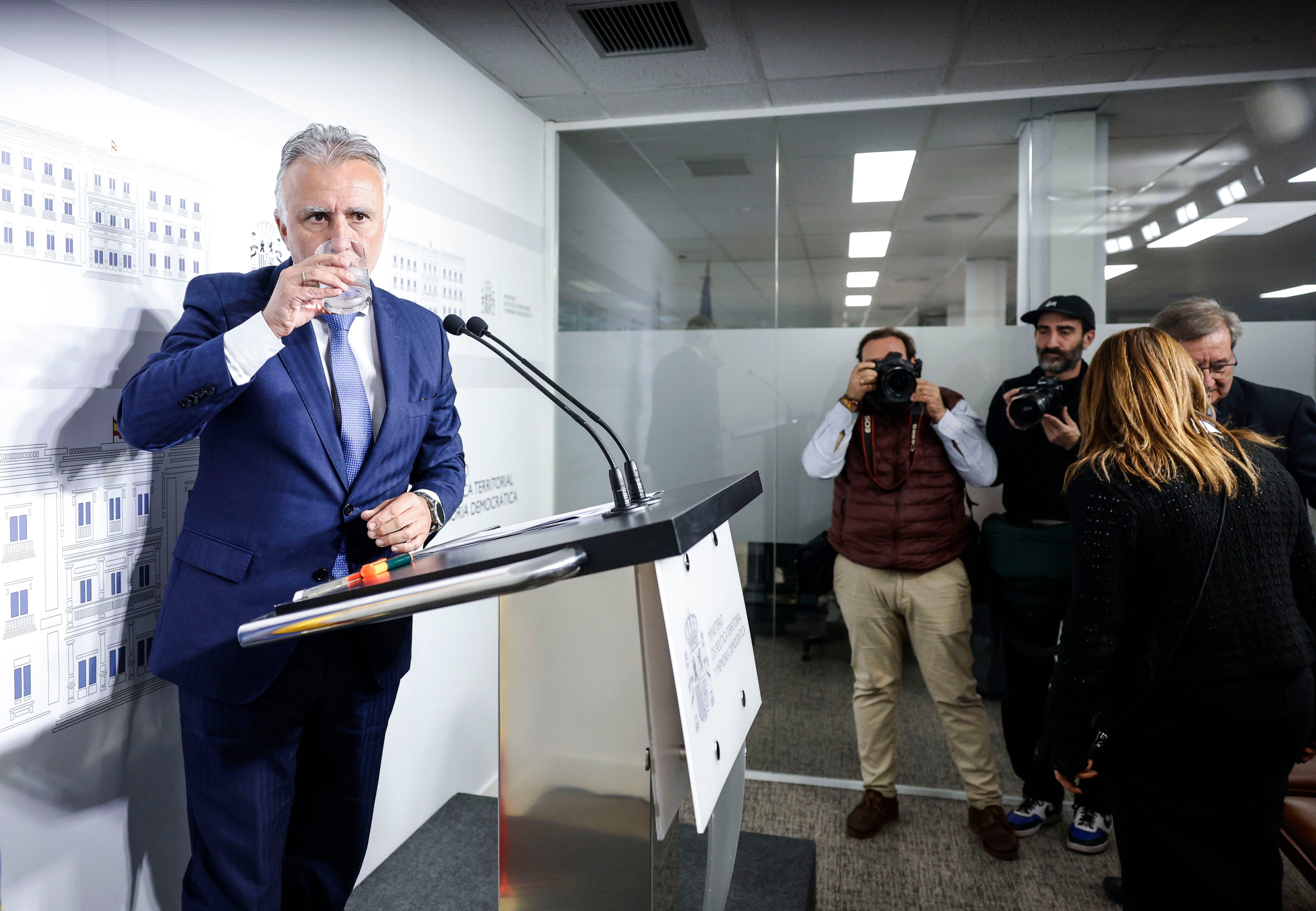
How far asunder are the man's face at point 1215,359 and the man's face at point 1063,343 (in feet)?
1.04

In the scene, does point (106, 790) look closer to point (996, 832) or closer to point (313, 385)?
point (313, 385)

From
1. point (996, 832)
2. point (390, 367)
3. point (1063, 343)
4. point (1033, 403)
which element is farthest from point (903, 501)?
point (390, 367)

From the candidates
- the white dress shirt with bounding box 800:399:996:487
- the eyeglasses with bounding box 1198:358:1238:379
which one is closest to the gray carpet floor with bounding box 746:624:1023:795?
the white dress shirt with bounding box 800:399:996:487

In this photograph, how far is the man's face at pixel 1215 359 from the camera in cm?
224

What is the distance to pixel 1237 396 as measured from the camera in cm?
241

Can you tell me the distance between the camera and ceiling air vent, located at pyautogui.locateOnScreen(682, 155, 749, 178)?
10.4 feet

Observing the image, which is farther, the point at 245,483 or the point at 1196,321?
the point at 1196,321

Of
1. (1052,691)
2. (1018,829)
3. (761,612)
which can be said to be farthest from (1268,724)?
(761,612)

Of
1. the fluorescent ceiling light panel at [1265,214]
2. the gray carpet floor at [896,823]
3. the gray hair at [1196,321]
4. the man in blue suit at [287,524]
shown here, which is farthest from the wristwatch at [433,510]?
the fluorescent ceiling light panel at [1265,214]

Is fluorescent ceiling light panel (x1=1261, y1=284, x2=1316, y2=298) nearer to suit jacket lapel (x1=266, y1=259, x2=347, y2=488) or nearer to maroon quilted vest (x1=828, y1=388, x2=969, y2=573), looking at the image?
maroon quilted vest (x1=828, y1=388, x2=969, y2=573)

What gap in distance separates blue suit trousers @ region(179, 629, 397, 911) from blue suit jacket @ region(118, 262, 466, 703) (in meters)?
0.05

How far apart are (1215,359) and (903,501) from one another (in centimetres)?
96

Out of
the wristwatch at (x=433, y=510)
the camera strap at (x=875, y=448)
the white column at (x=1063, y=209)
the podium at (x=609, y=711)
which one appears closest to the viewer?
the podium at (x=609, y=711)

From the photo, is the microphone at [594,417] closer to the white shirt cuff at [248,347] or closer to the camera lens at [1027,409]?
the white shirt cuff at [248,347]
